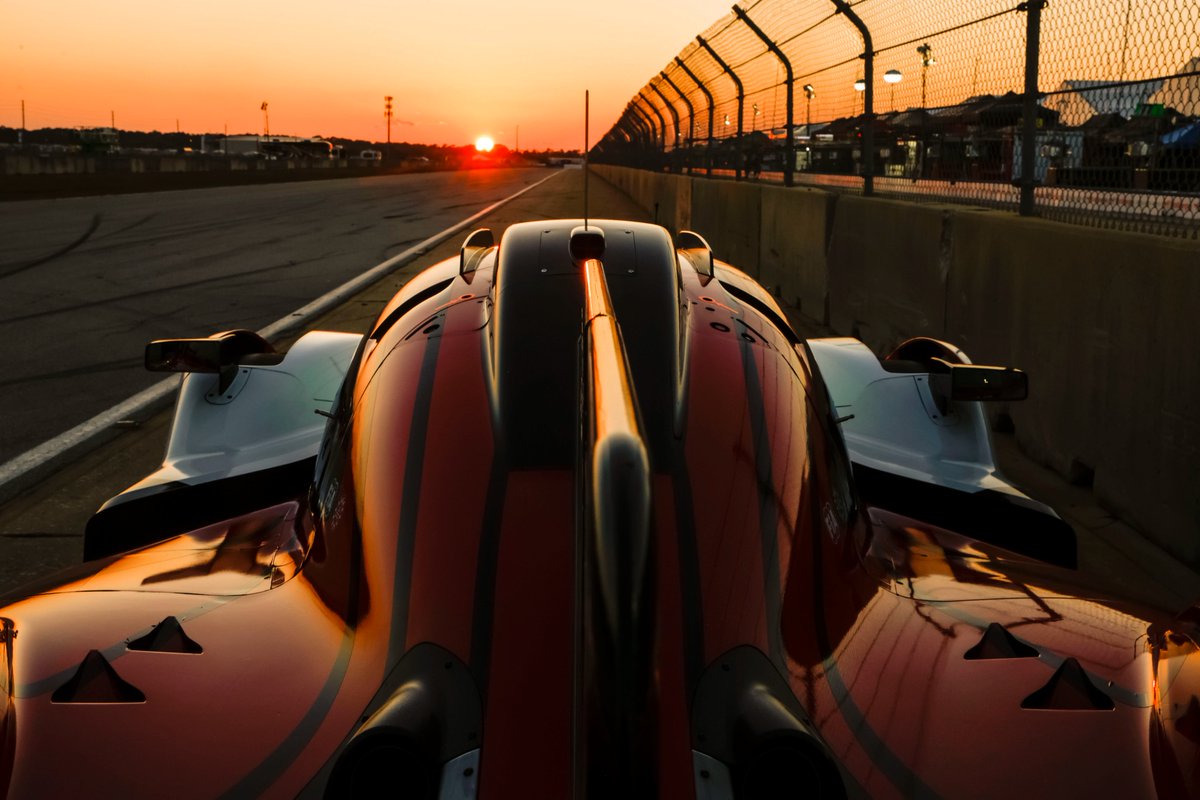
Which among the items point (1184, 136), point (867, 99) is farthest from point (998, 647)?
point (867, 99)

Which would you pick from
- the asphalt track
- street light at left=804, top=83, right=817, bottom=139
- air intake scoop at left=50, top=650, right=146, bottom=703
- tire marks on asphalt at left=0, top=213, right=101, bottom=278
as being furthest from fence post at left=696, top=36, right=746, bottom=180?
air intake scoop at left=50, top=650, right=146, bottom=703

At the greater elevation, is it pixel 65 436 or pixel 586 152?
pixel 586 152

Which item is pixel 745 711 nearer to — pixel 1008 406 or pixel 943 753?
pixel 943 753

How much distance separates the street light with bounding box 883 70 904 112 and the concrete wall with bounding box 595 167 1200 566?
1000mm

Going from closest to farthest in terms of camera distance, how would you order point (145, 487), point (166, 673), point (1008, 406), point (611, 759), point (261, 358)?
1. point (611, 759)
2. point (166, 673)
3. point (145, 487)
4. point (261, 358)
5. point (1008, 406)

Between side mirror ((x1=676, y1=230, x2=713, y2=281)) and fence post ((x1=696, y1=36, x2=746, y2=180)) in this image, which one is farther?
fence post ((x1=696, y1=36, x2=746, y2=180))

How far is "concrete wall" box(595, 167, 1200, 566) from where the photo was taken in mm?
4867

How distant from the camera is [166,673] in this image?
1830 millimetres

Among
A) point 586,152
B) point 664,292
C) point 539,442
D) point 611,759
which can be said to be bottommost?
point 611,759

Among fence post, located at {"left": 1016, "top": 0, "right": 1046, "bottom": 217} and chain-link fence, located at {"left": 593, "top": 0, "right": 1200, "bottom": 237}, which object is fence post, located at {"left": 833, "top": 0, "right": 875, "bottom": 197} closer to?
chain-link fence, located at {"left": 593, "top": 0, "right": 1200, "bottom": 237}

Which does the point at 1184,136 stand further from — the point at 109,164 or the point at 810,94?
the point at 109,164

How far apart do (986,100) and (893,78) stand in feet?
7.95

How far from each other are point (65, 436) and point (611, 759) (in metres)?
6.28

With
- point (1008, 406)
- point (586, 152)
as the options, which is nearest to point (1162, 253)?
point (1008, 406)
